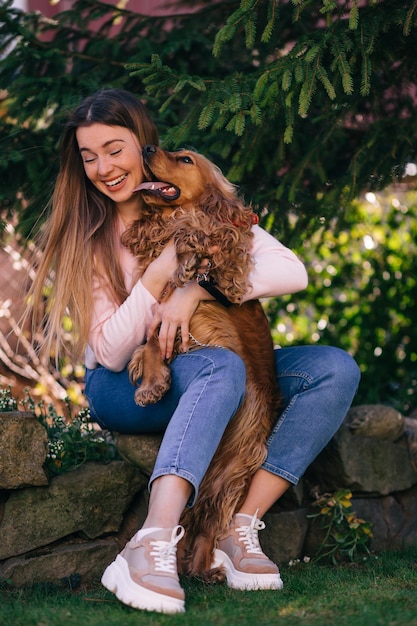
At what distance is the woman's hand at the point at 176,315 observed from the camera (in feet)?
8.95

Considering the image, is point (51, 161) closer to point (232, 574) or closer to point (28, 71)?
point (28, 71)

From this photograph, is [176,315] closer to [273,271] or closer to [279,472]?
[273,271]

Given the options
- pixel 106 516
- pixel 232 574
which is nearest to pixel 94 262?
pixel 106 516

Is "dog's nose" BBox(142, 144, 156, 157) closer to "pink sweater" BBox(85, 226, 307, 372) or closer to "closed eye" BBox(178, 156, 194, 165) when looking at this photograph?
"closed eye" BBox(178, 156, 194, 165)

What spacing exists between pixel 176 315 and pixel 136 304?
139 millimetres

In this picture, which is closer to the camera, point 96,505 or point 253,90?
point 96,505

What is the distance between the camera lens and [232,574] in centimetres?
259

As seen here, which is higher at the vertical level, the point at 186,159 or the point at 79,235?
the point at 186,159

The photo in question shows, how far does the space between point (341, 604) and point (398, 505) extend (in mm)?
1130

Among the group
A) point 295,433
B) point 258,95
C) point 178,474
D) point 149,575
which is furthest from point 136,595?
point 258,95

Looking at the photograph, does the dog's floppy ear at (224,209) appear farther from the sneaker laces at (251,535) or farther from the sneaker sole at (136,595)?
the sneaker sole at (136,595)

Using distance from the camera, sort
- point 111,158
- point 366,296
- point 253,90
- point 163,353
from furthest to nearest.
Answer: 1. point 366,296
2. point 253,90
3. point 111,158
4. point 163,353

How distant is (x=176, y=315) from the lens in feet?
8.98

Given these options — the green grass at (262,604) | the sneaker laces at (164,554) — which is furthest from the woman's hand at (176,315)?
the green grass at (262,604)
